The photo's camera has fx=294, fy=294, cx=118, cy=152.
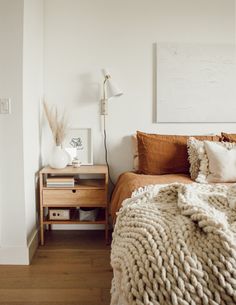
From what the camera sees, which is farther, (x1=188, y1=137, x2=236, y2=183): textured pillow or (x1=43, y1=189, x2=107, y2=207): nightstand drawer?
(x1=43, y1=189, x2=107, y2=207): nightstand drawer

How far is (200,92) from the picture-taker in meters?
2.68

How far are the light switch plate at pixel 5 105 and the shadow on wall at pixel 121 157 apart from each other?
40.1 inches

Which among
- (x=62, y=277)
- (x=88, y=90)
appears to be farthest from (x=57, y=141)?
(x=62, y=277)

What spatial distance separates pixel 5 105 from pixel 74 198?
90 centimetres

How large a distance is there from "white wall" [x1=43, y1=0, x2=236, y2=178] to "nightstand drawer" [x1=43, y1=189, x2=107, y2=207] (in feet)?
1.60

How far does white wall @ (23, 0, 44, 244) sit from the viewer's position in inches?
80.6

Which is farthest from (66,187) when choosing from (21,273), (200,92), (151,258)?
(151,258)

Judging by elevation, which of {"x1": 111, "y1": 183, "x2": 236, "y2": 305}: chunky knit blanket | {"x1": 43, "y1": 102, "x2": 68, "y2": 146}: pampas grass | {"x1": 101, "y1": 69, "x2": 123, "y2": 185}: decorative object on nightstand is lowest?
{"x1": 111, "y1": 183, "x2": 236, "y2": 305}: chunky knit blanket

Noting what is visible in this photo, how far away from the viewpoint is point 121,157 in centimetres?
273

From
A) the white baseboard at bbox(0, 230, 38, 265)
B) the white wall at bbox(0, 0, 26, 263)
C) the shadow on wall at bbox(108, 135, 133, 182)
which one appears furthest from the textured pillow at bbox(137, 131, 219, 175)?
the white baseboard at bbox(0, 230, 38, 265)

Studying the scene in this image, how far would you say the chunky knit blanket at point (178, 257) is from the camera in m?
0.73

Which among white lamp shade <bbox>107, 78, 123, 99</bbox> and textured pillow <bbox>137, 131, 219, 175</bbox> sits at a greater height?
white lamp shade <bbox>107, 78, 123, 99</bbox>

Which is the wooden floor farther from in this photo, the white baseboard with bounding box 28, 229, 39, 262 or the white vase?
the white vase

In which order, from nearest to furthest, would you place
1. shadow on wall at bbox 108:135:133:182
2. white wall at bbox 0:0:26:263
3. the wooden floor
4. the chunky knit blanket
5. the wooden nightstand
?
1. the chunky knit blanket
2. the wooden floor
3. white wall at bbox 0:0:26:263
4. the wooden nightstand
5. shadow on wall at bbox 108:135:133:182
